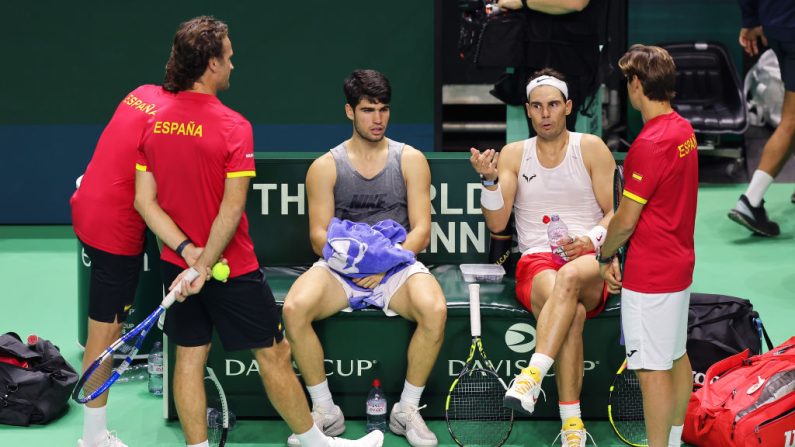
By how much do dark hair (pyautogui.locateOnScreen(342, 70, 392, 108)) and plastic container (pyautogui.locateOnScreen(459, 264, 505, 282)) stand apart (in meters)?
0.95

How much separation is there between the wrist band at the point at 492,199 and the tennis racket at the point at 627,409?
0.60m

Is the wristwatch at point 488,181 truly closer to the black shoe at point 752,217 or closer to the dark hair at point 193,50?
the dark hair at point 193,50

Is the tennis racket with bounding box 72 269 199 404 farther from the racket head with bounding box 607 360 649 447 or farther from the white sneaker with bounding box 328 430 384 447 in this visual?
the racket head with bounding box 607 360 649 447

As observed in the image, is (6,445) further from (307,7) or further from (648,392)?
(307,7)

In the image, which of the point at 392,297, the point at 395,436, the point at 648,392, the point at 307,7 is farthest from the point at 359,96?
the point at 307,7

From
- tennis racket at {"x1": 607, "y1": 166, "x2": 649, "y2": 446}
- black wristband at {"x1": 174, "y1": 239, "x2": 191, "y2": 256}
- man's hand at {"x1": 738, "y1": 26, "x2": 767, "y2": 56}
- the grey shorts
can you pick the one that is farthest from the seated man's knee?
man's hand at {"x1": 738, "y1": 26, "x2": 767, "y2": 56}

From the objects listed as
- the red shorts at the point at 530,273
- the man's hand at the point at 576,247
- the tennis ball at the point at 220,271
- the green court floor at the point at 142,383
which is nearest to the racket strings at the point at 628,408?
the green court floor at the point at 142,383

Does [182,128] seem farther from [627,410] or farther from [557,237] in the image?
[627,410]

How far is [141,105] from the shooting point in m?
5.48

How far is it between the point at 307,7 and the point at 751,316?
469 cm

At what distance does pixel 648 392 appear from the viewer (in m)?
5.26

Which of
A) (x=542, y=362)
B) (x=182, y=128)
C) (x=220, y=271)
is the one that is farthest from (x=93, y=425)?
(x=542, y=362)

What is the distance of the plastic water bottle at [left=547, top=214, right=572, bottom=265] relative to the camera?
19.8ft

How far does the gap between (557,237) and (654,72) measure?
132 cm
